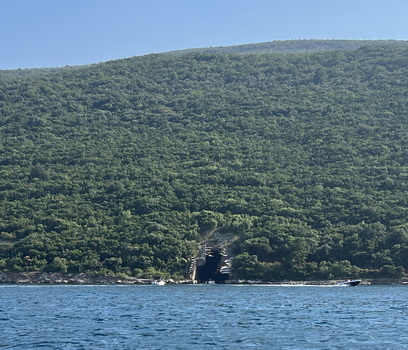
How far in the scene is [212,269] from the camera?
98625 mm

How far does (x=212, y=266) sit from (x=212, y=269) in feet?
1.25

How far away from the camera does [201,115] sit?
149 m

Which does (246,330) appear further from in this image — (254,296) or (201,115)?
(201,115)

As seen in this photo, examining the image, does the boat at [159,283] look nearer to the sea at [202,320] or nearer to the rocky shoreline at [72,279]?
the rocky shoreline at [72,279]

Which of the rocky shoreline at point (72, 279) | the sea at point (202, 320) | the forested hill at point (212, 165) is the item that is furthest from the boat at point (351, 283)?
the sea at point (202, 320)

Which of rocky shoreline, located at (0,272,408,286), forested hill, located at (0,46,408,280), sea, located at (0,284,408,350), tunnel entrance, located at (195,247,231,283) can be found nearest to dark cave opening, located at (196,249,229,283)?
tunnel entrance, located at (195,247,231,283)

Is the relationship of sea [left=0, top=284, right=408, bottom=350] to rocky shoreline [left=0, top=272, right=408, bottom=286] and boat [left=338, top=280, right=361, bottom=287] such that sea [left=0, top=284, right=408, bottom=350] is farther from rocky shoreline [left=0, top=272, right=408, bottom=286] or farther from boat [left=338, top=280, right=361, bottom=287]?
rocky shoreline [left=0, top=272, right=408, bottom=286]

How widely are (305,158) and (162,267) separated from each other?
124 feet

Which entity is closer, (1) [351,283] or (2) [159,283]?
(1) [351,283]

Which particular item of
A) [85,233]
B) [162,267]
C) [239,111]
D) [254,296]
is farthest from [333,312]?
[239,111]

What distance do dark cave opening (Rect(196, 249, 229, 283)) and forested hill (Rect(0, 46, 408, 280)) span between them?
107 inches

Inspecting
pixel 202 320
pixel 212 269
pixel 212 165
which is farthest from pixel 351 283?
pixel 202 320

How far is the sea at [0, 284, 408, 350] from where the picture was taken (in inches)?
1560

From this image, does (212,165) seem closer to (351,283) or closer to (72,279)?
(72,279)
